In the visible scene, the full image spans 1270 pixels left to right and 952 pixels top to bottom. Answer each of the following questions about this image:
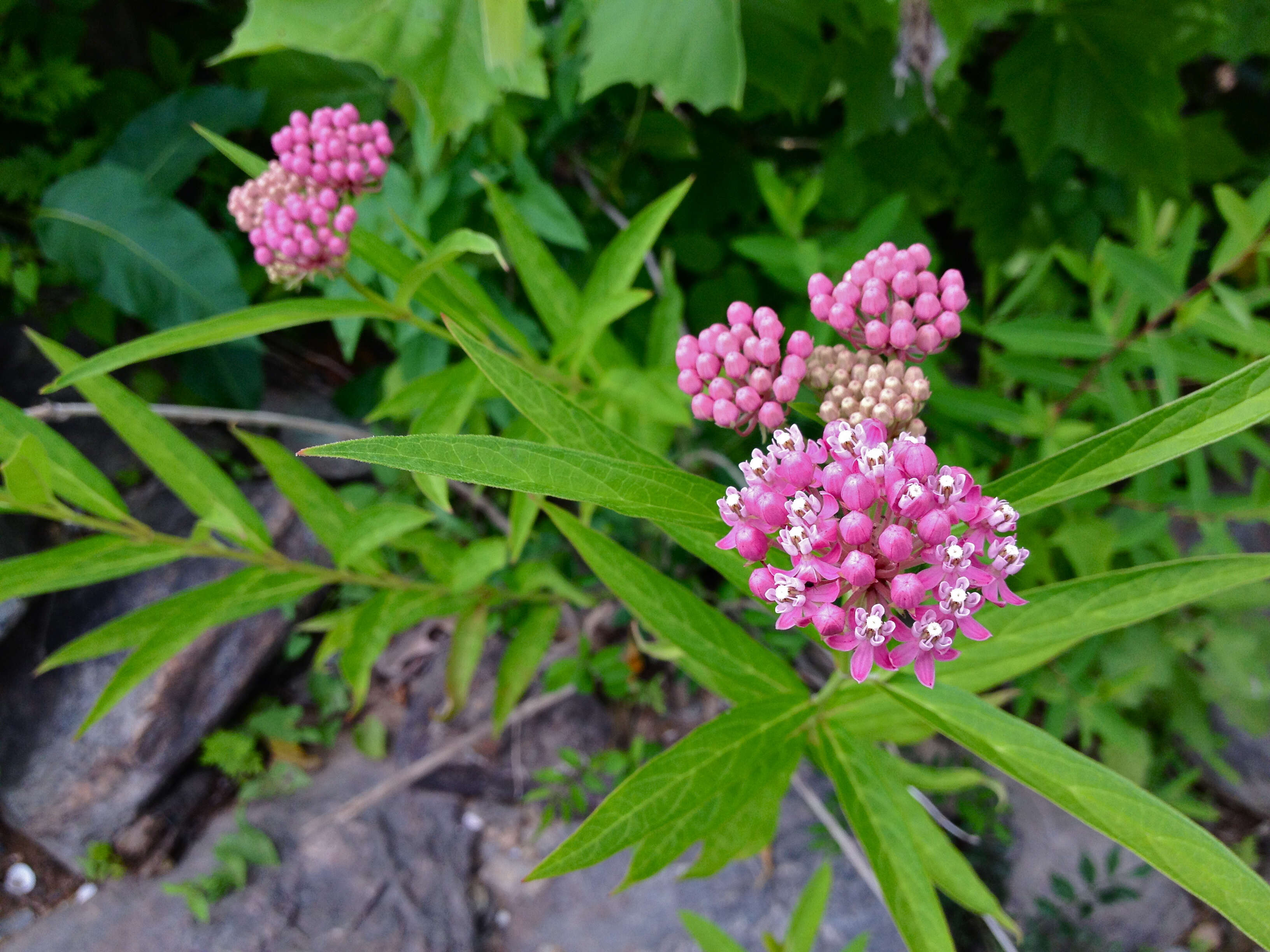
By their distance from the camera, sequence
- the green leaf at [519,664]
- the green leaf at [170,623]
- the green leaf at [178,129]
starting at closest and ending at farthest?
the green leaf at [170,623]
the green leaf at [519,664]
the green leaf at [178,129]

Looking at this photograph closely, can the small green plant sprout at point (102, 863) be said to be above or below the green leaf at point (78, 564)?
below

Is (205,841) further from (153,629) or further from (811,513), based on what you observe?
(811,513)

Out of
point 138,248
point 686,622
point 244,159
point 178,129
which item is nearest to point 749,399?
point 686,622

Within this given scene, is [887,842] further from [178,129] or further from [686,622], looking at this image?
[178,129]

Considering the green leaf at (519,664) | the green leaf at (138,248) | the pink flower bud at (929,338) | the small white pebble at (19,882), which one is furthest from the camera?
the small white pebble at (19,882)

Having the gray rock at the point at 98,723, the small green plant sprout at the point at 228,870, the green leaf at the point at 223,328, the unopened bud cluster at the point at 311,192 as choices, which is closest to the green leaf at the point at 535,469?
the green leaf at the point at 223,328

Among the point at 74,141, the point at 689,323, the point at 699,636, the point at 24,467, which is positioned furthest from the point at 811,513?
the point at 74,141

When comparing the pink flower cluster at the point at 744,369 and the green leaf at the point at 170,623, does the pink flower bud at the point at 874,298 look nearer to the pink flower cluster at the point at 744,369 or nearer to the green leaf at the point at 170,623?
the pink flower cluster at the point at 744,369
